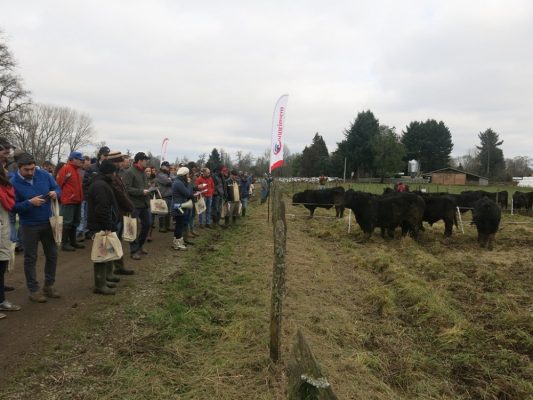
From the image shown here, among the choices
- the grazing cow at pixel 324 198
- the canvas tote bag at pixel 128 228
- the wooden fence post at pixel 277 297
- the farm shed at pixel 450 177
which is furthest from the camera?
the farm shed at pixel 450 177

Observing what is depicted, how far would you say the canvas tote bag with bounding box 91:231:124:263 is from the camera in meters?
5.34

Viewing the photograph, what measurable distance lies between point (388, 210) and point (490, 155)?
8537 cm

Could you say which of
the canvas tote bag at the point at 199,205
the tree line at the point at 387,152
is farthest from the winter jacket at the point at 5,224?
the tree line at the point at 387,152

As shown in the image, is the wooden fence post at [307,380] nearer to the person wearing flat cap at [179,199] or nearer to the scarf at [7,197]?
the scarf at [7,197]

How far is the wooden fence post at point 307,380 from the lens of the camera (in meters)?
1.73

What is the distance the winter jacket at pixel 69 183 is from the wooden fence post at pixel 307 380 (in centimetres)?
679

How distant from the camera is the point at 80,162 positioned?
24.9ft

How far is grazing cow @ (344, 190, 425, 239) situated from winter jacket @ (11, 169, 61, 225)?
8.91 m

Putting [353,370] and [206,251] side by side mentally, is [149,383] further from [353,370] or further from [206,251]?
[206,251]

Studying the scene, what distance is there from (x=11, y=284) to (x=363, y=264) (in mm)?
6573

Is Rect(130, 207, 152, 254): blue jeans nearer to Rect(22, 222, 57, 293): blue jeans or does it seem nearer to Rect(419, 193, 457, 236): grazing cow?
Rect(22, 222, 57, 293): blue jeans

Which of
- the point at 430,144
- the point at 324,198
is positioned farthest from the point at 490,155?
the point at 324,198

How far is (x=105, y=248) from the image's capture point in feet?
17.7

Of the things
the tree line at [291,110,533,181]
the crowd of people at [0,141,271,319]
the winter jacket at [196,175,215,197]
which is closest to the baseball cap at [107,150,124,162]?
the crowd of people at [0,141,271,319]
